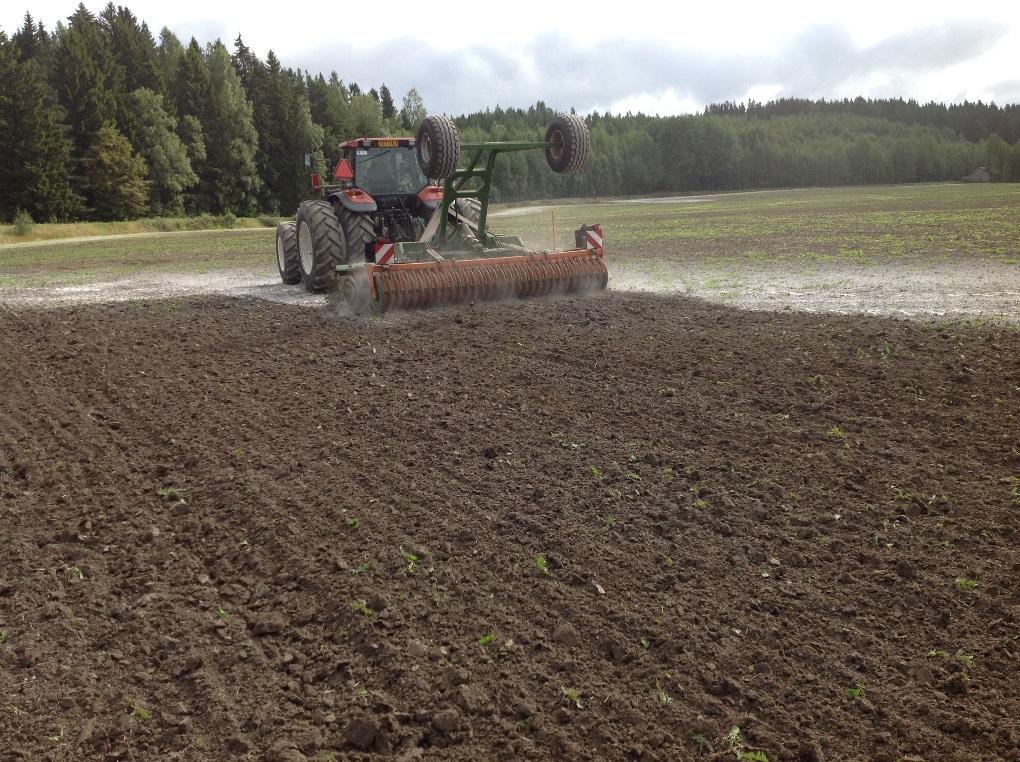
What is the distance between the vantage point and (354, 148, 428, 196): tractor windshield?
12.8 metres

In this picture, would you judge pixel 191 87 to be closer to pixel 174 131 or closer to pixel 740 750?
pixel 174 131

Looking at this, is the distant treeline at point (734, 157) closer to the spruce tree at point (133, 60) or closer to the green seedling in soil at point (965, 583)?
the spruce tree at point (133, 60)

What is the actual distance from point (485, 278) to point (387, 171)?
312 cm

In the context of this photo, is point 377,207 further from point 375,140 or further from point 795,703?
point 795,703

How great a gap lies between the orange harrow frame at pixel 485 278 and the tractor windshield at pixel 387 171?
2486 mm

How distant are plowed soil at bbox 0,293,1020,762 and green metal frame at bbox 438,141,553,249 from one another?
14.3ft

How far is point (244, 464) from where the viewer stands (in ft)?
17.8

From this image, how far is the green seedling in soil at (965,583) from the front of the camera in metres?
3.79

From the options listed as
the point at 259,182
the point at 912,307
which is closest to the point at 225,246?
the point at 912,307

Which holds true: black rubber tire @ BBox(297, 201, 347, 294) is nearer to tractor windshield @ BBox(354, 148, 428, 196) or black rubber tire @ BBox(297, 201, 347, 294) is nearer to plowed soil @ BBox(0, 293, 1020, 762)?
tractor windshield @ BBox(354, 148, 428, 196)

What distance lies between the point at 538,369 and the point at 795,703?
4.58 m

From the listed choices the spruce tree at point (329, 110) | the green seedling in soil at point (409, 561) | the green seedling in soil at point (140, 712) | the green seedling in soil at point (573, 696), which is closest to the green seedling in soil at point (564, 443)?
the green seedling in soil at point (409, 561)

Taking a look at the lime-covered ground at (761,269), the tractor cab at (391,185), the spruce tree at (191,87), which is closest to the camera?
the lime-covered ground at (761,269)

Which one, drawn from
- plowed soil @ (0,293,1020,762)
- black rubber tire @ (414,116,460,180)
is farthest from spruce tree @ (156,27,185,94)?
plowed soil @ (0,293,1020,762)
